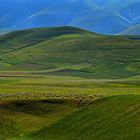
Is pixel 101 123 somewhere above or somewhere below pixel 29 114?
below

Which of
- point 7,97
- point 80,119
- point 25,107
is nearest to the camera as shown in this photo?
point 80,119

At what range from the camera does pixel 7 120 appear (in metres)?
81.6

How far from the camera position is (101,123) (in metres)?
72.3

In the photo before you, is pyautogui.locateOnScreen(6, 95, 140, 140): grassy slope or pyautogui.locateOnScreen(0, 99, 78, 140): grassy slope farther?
pyautogui.locateOnScreen(0, 99, 78, 140): grassy slope

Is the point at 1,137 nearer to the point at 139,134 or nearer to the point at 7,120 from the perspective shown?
the point at 7,120

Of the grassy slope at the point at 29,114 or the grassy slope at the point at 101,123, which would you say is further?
the grassy slope at the point at 29,114

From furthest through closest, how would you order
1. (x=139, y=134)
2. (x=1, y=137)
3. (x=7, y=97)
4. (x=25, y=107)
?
(x=7, y=97), (x=25, y=107), (x=1, y=137), (x=139, y=134)

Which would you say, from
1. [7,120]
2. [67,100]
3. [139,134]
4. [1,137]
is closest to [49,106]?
[67,100]

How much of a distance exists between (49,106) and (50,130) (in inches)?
450

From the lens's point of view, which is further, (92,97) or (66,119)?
(92,97)

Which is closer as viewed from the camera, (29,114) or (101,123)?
(101,123)

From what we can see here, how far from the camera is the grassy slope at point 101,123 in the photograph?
216ft

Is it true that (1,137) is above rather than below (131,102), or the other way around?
below

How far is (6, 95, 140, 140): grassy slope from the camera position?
65875 millimetres
